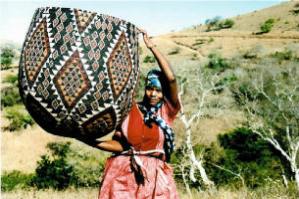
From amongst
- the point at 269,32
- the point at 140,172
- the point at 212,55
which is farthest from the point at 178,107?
the point at 269,32

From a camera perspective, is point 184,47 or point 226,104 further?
point 184,47

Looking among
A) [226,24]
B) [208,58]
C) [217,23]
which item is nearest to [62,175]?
[208,58]

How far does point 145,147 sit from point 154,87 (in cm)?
42

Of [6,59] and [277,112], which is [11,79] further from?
[277,112]

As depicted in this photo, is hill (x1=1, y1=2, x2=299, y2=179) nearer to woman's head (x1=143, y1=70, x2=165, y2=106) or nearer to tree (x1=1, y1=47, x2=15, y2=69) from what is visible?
tree (x1=1, y1=47, x2=15, y2=69)

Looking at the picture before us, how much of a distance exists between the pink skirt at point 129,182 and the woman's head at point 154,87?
0.40 meters

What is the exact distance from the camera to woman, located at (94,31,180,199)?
3.69 metres

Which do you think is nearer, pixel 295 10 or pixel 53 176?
pixel 53 176

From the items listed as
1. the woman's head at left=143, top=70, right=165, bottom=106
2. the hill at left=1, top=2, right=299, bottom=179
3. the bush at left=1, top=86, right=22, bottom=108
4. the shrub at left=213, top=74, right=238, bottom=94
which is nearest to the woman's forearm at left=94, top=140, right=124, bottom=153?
the woman's head at left=143, top=70, right=165, bottom=106

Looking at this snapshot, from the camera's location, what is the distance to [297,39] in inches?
2064

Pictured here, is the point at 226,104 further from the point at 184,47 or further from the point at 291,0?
the point at 291,0

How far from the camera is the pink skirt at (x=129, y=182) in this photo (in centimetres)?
380

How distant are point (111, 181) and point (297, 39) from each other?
167ft

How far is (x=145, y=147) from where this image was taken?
12.3ft
